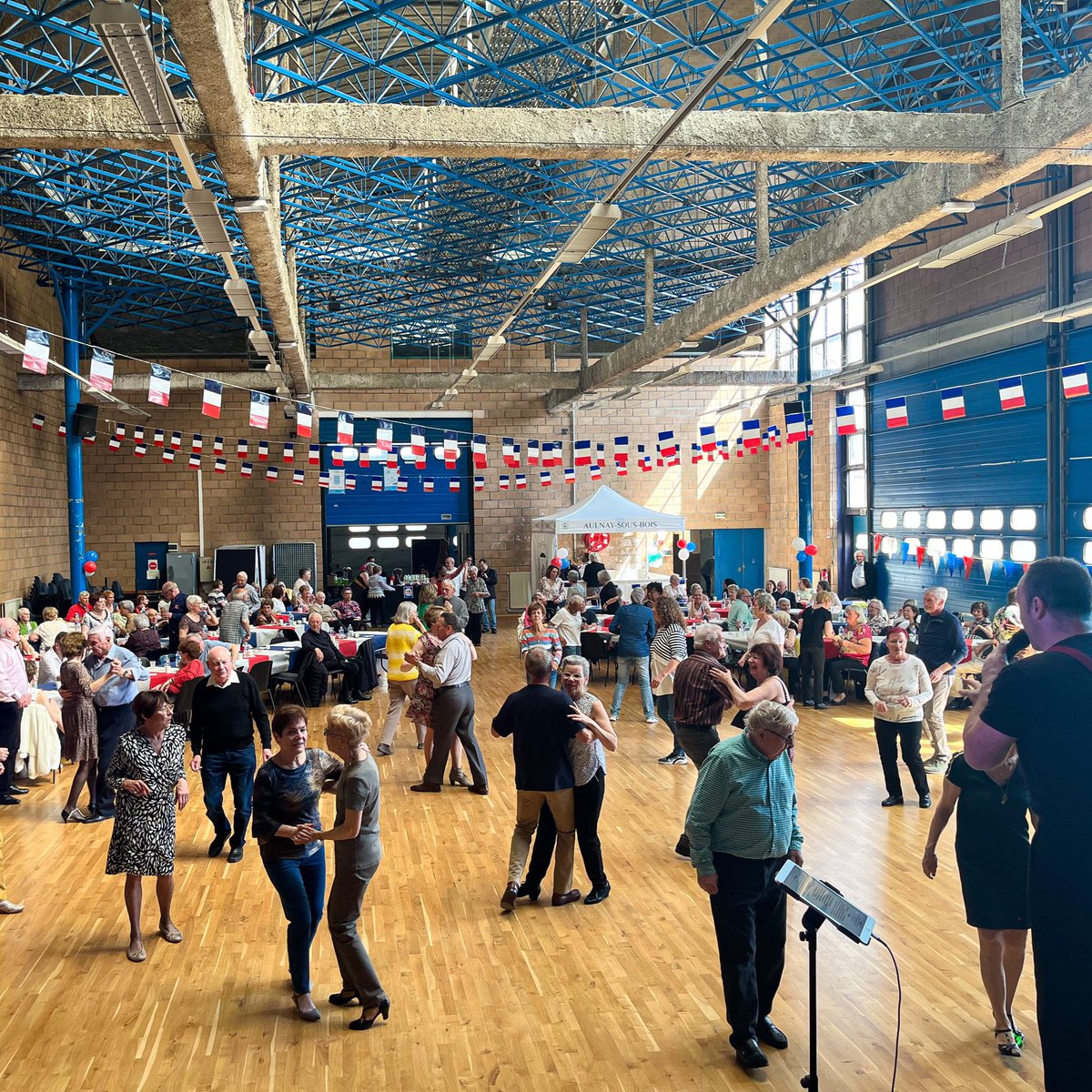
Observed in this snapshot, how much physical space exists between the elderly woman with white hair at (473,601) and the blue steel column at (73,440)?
667 centimetres

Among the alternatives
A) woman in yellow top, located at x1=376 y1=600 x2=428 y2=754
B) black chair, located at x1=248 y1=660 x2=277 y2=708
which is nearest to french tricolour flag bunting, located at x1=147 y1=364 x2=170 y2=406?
black chair, located at x1=248 y1=660 x2=277 y2=708

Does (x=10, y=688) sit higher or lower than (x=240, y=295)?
lower

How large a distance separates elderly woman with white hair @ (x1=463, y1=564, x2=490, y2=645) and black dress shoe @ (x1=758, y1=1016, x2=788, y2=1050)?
12587 millimetres

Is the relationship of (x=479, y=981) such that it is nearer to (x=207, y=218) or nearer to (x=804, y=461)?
(x=207, y=218)

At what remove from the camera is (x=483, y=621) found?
1928 centimetres

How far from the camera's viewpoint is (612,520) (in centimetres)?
1769

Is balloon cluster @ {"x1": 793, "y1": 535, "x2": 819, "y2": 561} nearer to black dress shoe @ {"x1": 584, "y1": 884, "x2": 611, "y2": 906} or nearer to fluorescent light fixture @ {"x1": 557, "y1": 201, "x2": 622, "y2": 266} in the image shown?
fluorescent light fixture @ {"x1": 557, "y1": 201, "x2": 622, "y2": 266}

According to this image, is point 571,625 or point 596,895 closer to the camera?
point 596,895

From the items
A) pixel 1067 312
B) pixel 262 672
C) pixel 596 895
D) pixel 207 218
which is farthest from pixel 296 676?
pixel 1067 312

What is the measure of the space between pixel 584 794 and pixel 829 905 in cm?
256

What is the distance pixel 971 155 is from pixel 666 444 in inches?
597

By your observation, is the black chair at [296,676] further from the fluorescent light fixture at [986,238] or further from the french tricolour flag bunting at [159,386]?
the fluorescent light fixture at [986,238]

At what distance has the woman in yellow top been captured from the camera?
8.35 m

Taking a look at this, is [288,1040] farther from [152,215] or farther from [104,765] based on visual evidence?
[152,215]
